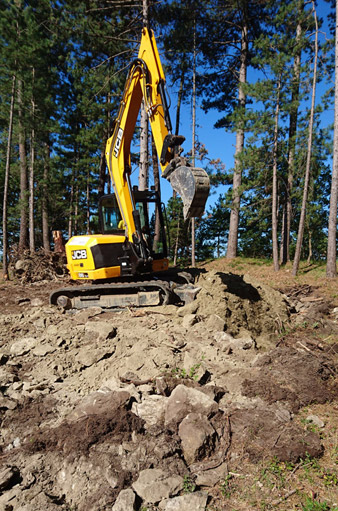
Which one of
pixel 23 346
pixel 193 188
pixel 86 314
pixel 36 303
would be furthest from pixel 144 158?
pixel 23 346

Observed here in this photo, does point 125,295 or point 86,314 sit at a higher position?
point 125,295

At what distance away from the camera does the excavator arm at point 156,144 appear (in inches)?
177

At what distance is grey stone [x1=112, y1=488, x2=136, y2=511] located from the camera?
2383 mm

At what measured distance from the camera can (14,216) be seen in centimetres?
2361

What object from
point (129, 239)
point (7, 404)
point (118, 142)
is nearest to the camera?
point (7, 404)

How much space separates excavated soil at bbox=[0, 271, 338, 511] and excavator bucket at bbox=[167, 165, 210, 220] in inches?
81.9

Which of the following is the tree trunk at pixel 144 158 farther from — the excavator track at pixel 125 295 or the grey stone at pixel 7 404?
the grey stone at pixel 7 404

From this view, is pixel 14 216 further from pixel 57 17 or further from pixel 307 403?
pixel 307 403

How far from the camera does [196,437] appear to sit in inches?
118

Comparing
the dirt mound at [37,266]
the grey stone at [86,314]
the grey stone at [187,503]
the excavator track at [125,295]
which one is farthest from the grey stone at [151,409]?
the dirt mound at [37,266]

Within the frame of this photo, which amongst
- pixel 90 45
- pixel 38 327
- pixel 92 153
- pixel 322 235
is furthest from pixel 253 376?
pixel 322 235

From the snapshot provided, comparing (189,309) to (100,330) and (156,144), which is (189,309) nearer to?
(100,330)

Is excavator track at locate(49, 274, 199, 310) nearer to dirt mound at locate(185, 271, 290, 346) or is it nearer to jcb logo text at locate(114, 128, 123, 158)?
dirt mound at locate(185, 271, 290, 346)

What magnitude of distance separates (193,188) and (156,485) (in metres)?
3.44
